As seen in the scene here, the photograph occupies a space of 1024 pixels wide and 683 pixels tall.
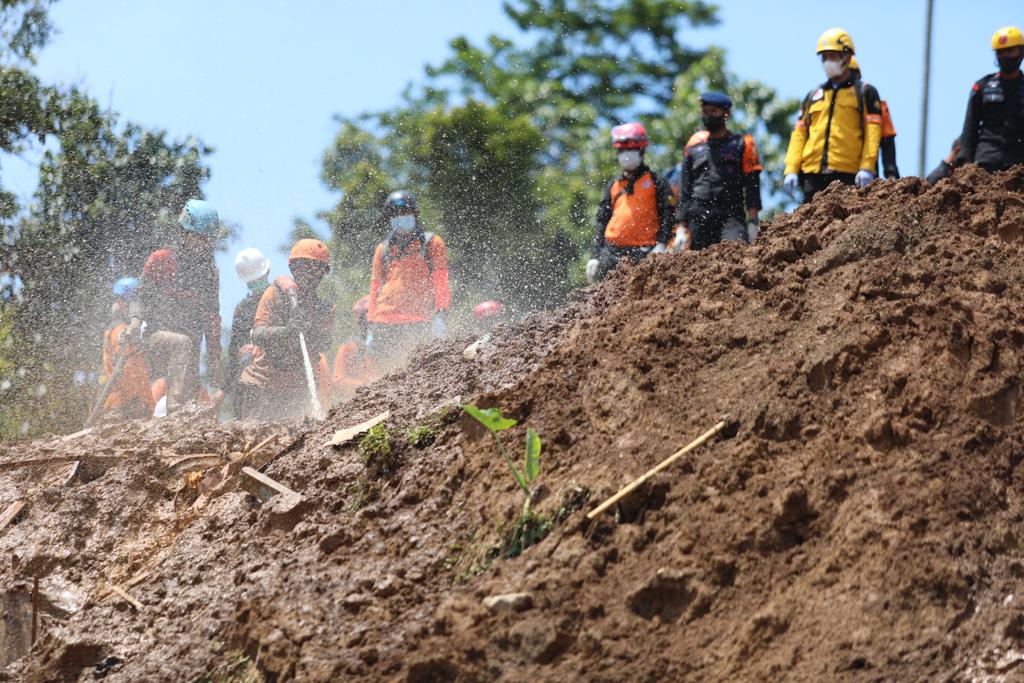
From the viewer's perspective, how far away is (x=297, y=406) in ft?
36.2

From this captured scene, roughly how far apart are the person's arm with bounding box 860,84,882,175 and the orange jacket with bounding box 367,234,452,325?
14.7ft

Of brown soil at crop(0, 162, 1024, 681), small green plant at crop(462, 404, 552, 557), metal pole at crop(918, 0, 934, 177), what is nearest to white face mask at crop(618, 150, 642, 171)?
brown soil at crop(0, 162, 1024, 681)

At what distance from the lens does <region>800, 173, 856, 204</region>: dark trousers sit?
769cm

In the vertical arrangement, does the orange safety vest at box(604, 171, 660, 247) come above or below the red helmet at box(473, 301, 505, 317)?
below

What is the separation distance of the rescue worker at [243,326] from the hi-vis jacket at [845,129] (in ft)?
18.6

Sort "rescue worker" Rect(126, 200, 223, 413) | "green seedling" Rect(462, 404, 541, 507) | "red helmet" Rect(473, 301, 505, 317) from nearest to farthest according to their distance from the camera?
"green seedling" Rect(462, 404, 541, 507)
"rescue worker" Rect(126, 200, 223, 413)
"red helmet" Rect(473, 301, 505, 317)

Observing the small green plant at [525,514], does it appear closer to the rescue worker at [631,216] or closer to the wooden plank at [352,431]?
the wooden plank at [352,431]

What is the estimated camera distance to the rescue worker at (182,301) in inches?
432

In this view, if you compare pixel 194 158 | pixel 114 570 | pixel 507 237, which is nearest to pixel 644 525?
pixel 114 570

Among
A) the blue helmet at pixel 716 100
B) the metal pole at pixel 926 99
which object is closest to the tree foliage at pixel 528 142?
the metal pole at pixel 926 99

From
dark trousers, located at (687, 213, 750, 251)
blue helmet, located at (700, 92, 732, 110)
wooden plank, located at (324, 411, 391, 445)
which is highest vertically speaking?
blue helmet, located at (700, 92, 732, 110)

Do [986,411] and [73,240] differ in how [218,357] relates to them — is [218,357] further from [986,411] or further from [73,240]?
[986,411]

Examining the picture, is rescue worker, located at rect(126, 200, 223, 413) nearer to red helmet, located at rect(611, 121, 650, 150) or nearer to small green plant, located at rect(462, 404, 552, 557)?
red helmet, located at rect(611, 121, 650, 150)

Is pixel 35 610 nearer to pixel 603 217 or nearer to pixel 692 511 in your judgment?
pixel 692 511
